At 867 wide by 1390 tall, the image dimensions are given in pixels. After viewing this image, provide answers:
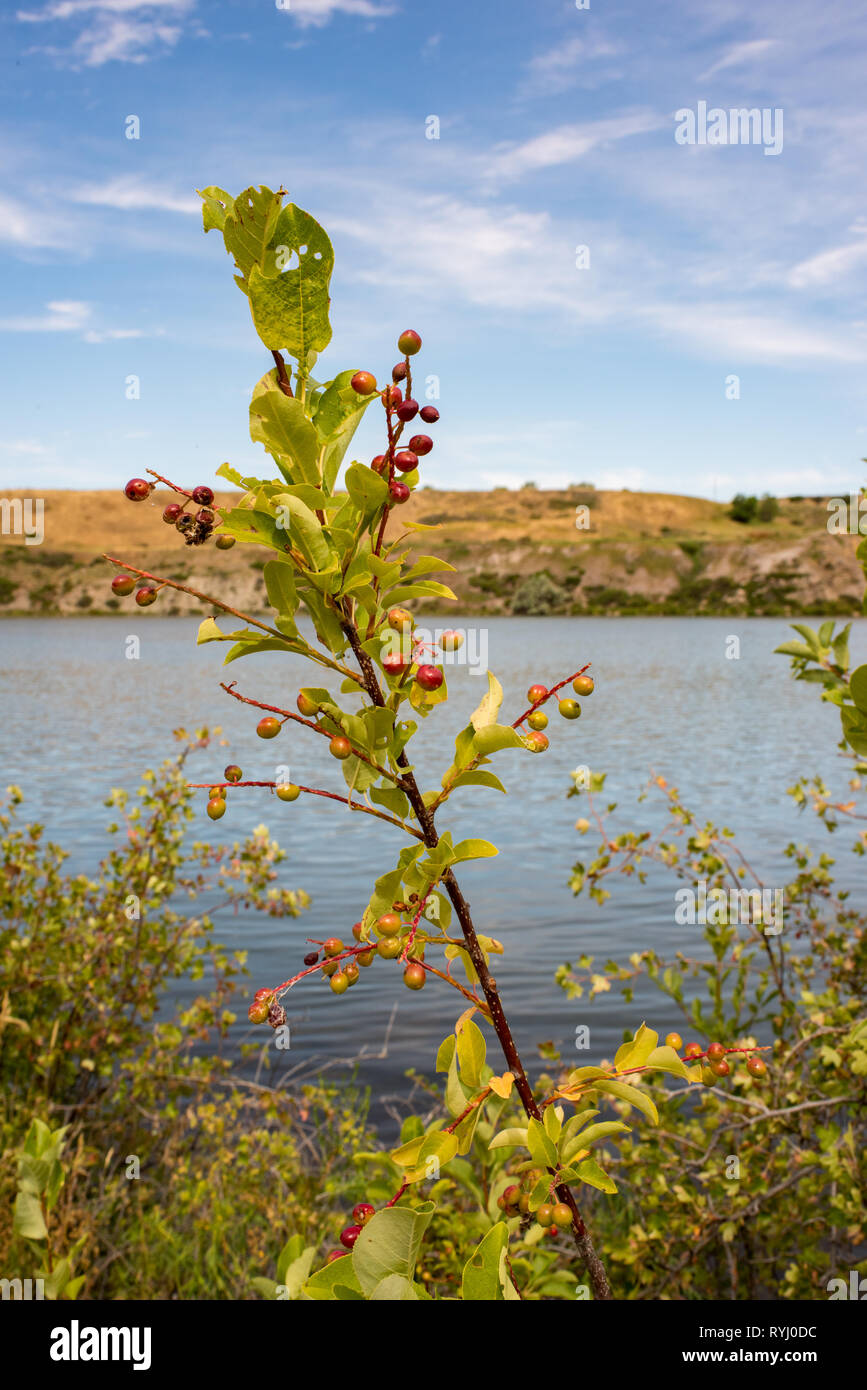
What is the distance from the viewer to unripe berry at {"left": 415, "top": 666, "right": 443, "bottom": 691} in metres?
1.62

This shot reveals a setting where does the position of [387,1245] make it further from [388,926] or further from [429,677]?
[429,677]

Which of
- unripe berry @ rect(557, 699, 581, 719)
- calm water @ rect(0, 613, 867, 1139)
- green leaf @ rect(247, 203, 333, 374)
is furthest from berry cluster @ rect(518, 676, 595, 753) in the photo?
calm water @ rect(0, 613, 867, 1139)

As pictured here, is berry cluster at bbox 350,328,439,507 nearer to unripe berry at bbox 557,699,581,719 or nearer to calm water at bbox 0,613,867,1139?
unripe berry at bbox 557,699,581,719

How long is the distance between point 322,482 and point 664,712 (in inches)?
1241

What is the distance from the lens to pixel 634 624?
81.6m

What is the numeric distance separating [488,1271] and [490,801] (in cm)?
1871

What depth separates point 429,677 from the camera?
1635 mm

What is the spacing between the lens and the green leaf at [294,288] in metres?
1.60

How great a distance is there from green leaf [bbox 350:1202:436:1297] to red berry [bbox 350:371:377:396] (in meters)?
1.25

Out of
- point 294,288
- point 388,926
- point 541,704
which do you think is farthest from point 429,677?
point 294,288

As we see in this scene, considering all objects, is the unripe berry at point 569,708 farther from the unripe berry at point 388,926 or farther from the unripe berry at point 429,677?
the unripe berry at point 388,926

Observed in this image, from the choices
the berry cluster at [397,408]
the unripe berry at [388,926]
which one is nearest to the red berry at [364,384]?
the berry cluster at [397,408]

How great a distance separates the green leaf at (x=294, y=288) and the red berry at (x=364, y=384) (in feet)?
0.33
